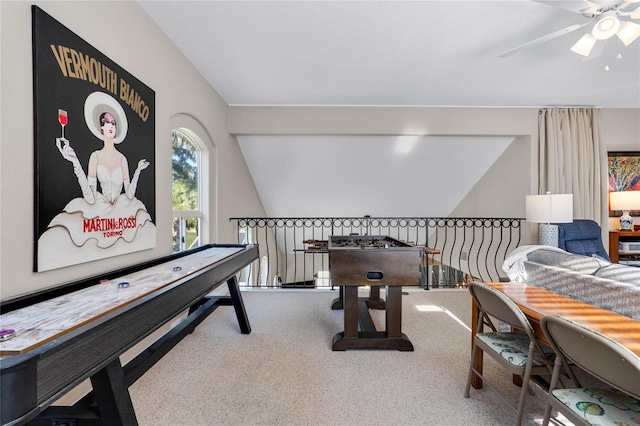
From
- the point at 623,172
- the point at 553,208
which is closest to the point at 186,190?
the point at 553,208

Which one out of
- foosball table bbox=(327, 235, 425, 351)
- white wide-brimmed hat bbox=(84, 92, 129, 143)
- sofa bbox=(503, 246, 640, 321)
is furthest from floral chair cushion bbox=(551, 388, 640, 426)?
white wide-brimmed hat bbox=(84, 92, 129, 143)

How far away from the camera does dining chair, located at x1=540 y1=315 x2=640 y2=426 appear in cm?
98

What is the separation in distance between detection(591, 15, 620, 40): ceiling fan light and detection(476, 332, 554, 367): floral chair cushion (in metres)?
2.14

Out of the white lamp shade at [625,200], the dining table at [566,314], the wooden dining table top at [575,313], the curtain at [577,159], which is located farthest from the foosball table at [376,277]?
the white lamp shade at [625,200]

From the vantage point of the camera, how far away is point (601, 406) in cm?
113

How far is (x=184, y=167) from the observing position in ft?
10.6

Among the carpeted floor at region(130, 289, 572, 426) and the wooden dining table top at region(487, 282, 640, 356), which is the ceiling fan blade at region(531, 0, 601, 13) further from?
the carpeted floor at region(130, 289, 572, 426)

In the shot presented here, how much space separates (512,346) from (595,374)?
52 centimetres

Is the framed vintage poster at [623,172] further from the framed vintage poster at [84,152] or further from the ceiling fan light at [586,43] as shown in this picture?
the framed vintage poster at [84,152]

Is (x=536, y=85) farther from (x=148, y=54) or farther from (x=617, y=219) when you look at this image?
(x=148, y=54)

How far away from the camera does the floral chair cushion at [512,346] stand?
1500 mm

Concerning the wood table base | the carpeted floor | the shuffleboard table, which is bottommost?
the carpeted floor

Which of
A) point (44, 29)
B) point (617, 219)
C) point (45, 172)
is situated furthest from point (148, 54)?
point (617, 219)

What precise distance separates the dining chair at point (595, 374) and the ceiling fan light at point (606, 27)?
6.83 feet
